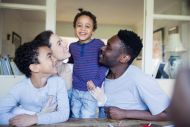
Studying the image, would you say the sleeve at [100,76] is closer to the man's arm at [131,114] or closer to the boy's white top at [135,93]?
the boy's white top at [135,93]

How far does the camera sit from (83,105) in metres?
1.82

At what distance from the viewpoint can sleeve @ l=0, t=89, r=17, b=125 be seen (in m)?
1.33

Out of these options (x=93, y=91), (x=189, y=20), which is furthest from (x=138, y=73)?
(x=189, y=20)

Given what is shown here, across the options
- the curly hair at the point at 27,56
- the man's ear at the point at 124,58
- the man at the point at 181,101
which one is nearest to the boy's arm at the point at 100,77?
the man's ear at the point at 124,58

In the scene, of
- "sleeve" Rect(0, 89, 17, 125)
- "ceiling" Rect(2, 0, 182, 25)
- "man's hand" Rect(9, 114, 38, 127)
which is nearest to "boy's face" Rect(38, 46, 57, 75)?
"sleeve" Rect(0, 89, 17, 125)

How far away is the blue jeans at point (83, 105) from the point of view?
177 centimetres

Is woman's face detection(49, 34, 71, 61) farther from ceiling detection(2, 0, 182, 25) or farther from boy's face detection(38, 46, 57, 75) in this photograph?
ceiling detection(2, 0, 182, 25)

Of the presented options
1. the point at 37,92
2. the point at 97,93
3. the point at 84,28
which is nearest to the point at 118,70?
the point at 97,93

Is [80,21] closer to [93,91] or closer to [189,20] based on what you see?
[93,91]

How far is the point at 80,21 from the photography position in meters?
2.06

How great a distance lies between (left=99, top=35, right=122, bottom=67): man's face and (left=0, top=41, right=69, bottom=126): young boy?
40 centimetres

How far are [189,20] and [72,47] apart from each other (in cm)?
185

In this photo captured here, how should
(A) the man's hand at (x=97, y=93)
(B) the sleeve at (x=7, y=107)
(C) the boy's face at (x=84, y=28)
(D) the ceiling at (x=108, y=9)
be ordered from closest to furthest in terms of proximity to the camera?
(B) the sleeve at (x=7, y=107) < (A) the man's hand at (x=97, y=93) < (C) the boy's face at (x=84, y=28) < (D) the ceiling at (x=108, y=9)

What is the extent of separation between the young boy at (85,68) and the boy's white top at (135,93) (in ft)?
0.53
